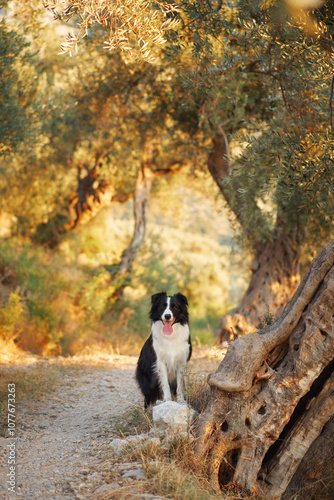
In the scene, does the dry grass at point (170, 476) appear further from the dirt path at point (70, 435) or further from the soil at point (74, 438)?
the dirt path at point (70, 435)

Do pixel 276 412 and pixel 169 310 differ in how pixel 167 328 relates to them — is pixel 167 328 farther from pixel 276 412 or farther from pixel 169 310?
pixel 276 412

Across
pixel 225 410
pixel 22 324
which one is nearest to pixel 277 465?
pixel 225 410

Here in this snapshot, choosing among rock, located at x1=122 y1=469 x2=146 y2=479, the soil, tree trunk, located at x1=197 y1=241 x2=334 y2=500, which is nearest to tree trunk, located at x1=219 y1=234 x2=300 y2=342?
the soil

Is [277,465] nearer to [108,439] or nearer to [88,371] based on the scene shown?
[108,439]

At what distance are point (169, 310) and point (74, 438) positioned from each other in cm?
193

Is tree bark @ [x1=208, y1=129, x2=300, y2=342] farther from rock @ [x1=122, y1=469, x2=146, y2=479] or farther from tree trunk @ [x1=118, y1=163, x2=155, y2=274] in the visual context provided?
rock @ [x1=122, y1=469, x2=146, y2=479]

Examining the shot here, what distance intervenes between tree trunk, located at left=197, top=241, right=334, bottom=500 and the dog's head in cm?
132

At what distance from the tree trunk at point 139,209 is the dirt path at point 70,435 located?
5403 mm

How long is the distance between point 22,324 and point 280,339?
7.22 metres

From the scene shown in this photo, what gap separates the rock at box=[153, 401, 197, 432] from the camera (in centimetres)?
451

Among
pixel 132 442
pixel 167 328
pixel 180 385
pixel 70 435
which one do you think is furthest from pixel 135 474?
pixel 167 328

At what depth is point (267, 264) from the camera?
35.0ft

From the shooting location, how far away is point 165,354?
584 centimetres

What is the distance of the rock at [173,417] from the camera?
4512 mm
